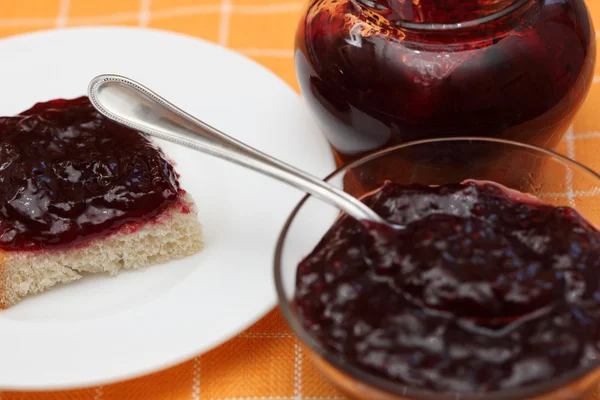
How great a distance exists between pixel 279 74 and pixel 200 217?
1043 mm

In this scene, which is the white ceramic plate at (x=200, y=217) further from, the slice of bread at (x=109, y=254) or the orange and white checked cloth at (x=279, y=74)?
the orange and white checked cloth at (x=279, y=74)

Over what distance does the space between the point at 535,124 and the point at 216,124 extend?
1172mm

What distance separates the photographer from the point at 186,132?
238cm

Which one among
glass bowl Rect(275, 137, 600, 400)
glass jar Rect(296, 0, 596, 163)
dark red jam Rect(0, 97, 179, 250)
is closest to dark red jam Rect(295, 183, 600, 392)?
glass bowl Rect(275, 137, 600, 400)

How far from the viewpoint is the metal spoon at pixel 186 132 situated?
207 cm

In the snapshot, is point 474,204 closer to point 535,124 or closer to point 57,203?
point 535,124

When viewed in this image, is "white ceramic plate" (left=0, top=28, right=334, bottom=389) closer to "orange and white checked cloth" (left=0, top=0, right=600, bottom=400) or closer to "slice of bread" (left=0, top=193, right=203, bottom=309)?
"slice of bread" (left=0, top=193, right=203, bottom=309)

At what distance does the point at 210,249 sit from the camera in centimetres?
242

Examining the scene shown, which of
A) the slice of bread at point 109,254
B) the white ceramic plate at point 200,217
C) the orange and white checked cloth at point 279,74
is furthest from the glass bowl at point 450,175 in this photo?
the slice of bread at point 109,254

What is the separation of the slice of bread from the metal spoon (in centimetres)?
24

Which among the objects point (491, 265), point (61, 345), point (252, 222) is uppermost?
point (491, 265)

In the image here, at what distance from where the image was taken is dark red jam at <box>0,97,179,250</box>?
2344mm

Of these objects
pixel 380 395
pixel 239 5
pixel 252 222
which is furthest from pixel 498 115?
pixel 239 5

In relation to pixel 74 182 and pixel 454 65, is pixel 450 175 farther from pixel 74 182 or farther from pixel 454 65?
pixel 74 182
